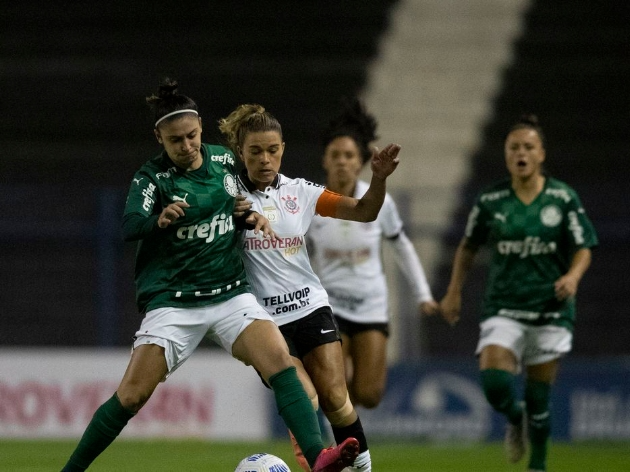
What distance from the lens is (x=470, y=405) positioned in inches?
431

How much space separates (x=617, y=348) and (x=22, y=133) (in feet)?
25.6

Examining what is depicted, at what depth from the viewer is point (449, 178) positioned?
15.0 metres

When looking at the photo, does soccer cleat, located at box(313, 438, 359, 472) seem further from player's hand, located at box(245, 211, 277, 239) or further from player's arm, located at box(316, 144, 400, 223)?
player's arm, located at box(316, 144, 400, 223)

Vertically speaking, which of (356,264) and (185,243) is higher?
(185,243)

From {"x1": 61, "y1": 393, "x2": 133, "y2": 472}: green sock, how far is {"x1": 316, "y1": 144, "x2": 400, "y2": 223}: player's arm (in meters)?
1.38

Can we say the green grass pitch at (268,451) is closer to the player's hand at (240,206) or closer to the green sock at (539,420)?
the green sock at (539,420)

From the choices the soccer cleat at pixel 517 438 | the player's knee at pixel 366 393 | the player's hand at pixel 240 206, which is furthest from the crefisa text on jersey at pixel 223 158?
the soccer cleat at pixel 517 438

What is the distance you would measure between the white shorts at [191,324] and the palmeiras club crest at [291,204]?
53 centimetres

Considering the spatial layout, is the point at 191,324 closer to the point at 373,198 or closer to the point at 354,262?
the point at 373,198

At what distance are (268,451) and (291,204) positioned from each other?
4033 mm

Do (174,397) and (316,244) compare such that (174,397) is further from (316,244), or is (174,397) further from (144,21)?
(144,21)

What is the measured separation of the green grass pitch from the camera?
8383 millimetres

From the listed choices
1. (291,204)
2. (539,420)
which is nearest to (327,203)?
(291,204)

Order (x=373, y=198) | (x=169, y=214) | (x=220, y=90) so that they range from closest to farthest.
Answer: (x=169, y=214)
(x=373, y=198)
(x=220, y=90)
